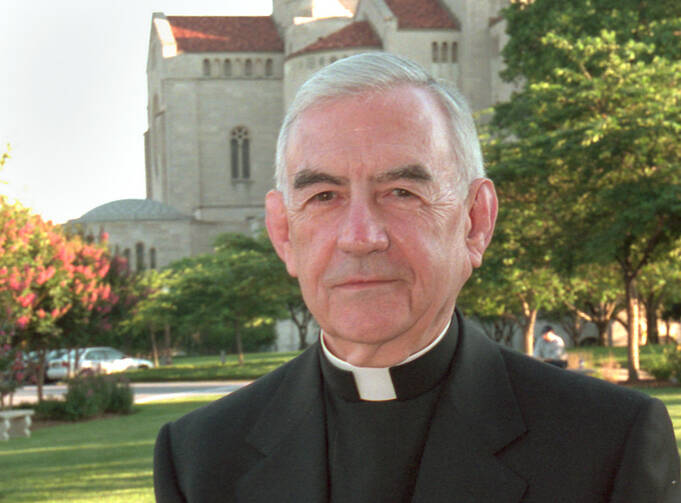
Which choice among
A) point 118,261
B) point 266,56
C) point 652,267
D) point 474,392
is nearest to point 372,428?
point 474,392

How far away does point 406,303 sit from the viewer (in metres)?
2.18

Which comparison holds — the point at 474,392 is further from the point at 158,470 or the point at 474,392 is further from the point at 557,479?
the point at 158,470

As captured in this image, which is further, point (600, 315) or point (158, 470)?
point (600, 315)

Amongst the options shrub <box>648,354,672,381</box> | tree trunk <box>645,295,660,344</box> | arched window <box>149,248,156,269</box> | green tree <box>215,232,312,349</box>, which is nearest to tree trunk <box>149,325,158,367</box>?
green tree <box>215,232,312,349</box>

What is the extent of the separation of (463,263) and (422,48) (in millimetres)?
62854

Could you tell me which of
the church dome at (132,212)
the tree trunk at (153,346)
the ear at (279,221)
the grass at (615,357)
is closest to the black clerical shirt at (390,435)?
the ear at (279,221)

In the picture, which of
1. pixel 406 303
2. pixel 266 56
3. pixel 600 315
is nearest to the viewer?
pixel 406 303

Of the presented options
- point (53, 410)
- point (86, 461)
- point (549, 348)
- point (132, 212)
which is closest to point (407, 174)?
point (86, 461)

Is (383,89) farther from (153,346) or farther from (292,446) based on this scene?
(153,346)

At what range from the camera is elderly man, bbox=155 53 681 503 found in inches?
86.1

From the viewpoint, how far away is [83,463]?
12891mm

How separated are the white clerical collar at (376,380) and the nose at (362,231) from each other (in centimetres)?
25

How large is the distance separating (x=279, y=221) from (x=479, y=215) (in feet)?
1.30

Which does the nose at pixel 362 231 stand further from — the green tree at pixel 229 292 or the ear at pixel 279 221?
the green tree at pixel 229 292
